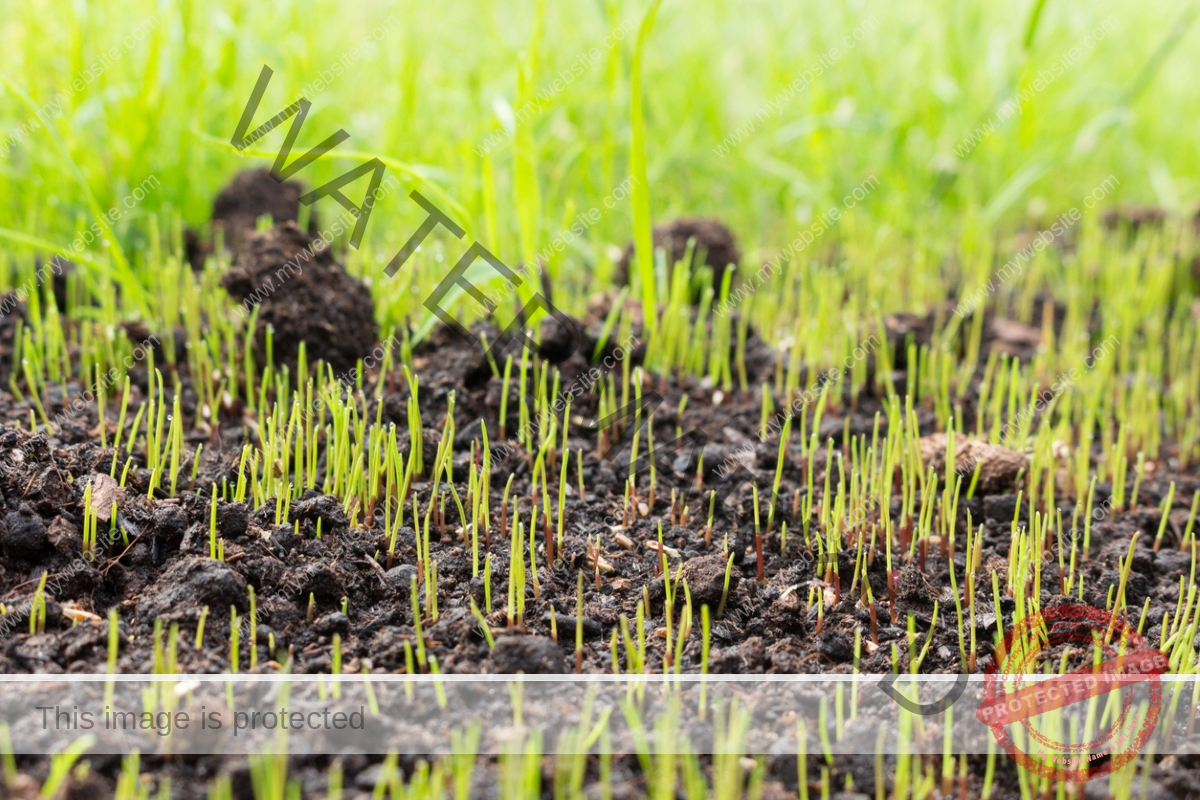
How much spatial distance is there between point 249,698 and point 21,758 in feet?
1.08

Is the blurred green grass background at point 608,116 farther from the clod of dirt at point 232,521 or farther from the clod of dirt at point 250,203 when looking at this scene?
the clod of dirt at point 232,521

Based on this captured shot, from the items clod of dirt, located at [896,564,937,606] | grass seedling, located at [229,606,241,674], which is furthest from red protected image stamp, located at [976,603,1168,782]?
grass seedling, located at [229,606,241,674]

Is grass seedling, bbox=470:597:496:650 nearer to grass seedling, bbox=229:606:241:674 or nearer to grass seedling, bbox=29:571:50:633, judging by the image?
grass seedling, bbox=229:606:241:674

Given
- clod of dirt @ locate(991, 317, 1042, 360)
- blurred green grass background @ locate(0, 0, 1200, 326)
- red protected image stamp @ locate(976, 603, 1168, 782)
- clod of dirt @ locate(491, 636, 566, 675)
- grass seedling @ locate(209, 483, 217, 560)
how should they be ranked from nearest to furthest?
red protected image stamp @ locate(976, 603, 1168, 782)
clod of dirt @ locate(491, 636, 566, 675)
grass seedling @ locate(209, 483, 217, 560)
clod of dirt @ locate(991, 317, 1042, 360)
blurred green grass background @ locate(0, 0, 1200, 326)

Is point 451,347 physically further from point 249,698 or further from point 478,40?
point 478,40

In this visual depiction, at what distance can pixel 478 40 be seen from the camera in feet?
16.3

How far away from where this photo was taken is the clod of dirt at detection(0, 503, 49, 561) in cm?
193

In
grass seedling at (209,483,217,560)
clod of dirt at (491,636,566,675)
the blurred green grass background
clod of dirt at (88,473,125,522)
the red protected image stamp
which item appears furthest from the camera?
the blurred green grass background

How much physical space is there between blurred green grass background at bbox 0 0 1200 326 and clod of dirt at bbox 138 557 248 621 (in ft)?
4.34

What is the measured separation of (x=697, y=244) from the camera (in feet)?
12.3

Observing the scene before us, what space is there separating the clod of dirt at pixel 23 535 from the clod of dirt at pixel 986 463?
6.40 feet

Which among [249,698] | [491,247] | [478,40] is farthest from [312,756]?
[478,40]

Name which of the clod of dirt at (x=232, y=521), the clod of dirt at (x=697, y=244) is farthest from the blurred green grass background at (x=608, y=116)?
the clod of dirt at (x=232, y=521)

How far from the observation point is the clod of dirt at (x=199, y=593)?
73.3 inches
